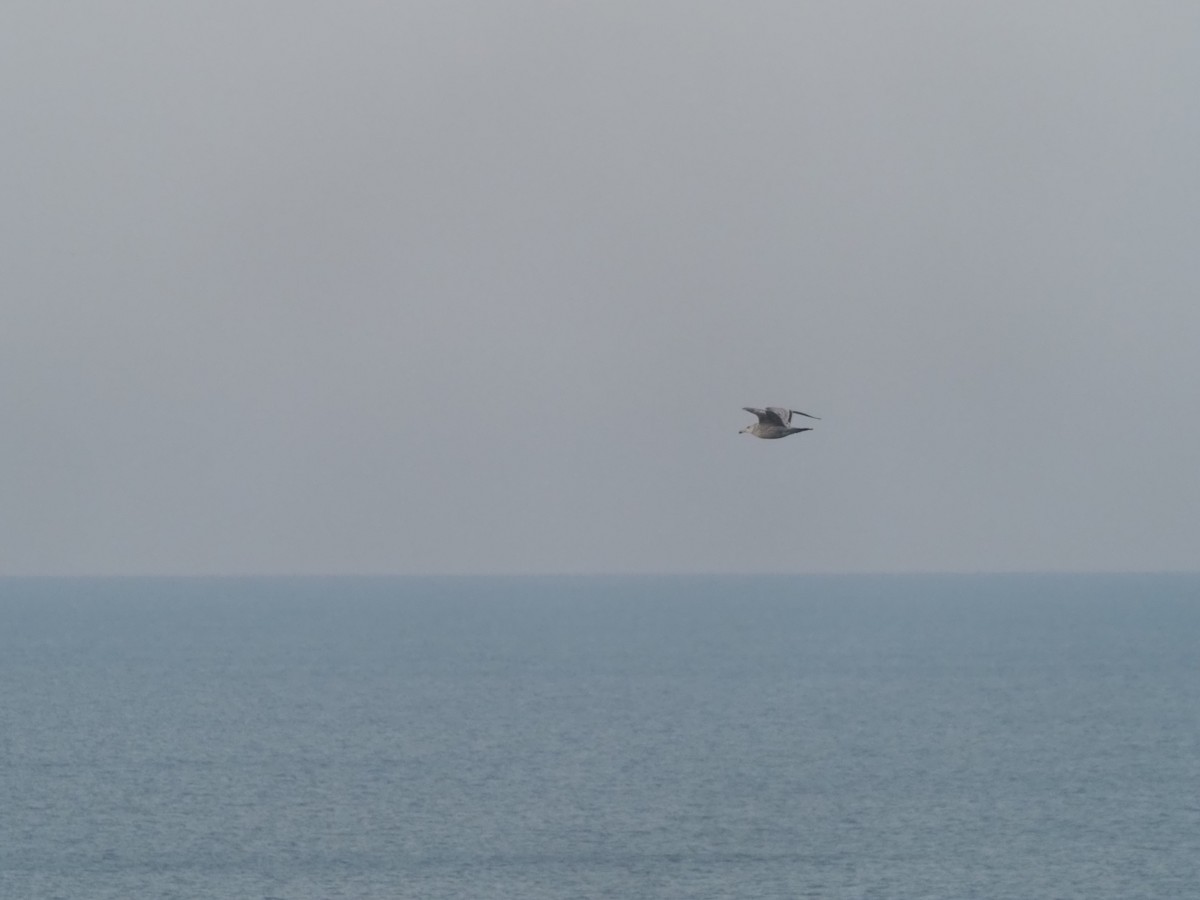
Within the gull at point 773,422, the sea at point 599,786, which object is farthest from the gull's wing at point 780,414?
the sea at point 599,786

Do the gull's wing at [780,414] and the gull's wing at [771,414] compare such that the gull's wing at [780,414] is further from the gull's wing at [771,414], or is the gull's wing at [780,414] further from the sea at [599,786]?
the sea at [599,786]

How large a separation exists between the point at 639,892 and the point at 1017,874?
57.9 ft

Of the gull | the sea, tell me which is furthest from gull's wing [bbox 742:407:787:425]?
the sea

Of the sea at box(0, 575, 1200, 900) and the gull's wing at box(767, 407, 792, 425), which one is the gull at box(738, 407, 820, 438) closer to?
the gull's wing at box(767, 407, 792, 425)

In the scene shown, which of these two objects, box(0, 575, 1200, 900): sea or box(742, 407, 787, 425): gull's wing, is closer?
box(742, 407, 787, 425): gull's wing

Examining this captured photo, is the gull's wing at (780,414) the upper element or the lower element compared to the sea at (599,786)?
upper

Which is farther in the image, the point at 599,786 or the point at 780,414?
the point at 599,786

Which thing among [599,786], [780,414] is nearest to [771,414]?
[780,414]

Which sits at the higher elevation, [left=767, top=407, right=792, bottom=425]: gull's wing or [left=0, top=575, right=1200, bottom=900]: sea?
[left=767, top=407, right=792, bottom=425]: gull's wing

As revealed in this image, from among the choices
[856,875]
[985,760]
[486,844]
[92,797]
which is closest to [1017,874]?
[856,875]

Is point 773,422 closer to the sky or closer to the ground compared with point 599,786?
closer to the sky

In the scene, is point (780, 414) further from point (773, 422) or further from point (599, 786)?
point (599, 786)

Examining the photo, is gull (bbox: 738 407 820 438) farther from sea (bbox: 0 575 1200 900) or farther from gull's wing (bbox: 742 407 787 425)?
sea (bbox: 0 575 1200 900)

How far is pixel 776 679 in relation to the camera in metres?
157
